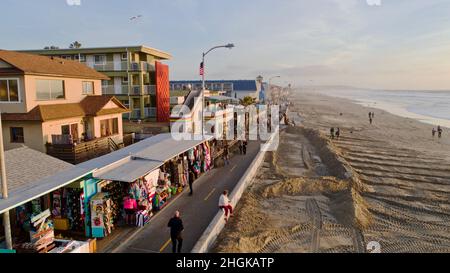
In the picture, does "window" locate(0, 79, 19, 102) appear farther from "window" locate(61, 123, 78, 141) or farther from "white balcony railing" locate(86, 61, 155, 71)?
"white balcony railing" locate(86, 61, 155, 71)

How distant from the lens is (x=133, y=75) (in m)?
38.6

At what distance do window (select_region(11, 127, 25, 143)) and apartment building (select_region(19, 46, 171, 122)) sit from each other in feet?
60.3

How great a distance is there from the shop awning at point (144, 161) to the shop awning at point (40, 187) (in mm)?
925

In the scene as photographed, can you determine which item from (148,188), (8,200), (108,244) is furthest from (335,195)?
(8,200)

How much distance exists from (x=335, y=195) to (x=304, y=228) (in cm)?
537

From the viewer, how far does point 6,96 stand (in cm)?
2038

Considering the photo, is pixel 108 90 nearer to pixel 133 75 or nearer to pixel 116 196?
pixel 133 75

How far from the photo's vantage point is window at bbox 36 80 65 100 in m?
21.1

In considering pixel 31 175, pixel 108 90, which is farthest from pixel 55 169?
pixel 108 90

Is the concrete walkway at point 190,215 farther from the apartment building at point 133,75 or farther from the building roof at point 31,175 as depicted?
the apartment building at point 133,75

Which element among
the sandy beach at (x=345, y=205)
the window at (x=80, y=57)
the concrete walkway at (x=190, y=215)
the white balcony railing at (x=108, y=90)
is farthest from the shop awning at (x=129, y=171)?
the window at (x=80, y=57)

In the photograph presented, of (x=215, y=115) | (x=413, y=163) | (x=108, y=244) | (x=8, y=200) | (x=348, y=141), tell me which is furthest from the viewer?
(x=348, y=141)
